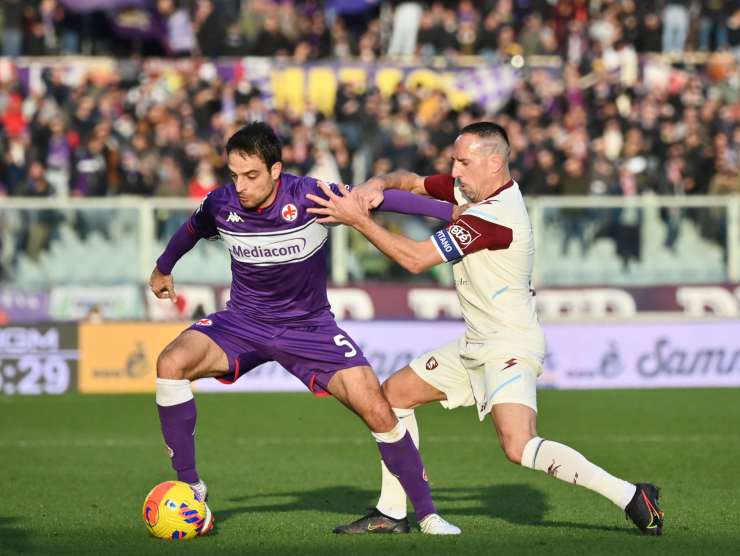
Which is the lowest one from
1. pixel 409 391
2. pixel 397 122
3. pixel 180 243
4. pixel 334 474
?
pixel 334 474

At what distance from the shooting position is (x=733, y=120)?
23.3 meters

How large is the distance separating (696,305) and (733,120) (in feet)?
14.6

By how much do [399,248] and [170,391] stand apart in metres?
1.70

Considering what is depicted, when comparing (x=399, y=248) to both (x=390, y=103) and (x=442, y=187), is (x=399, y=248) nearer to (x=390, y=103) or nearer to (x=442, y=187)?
(x=442, y=187)

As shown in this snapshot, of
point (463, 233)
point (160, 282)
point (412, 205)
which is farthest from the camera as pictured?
point (160, 282)

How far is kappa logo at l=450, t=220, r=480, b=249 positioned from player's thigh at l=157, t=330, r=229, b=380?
166 cm

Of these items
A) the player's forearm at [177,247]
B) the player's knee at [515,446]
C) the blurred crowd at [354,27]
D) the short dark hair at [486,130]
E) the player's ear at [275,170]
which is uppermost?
the blurred crowd at [354,27]

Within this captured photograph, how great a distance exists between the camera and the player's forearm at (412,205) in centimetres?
845

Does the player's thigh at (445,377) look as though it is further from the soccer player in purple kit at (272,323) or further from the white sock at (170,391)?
the white sock at (170,391)

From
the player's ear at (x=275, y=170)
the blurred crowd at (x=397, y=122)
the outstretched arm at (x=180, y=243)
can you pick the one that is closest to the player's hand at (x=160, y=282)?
the outstretched arm at (x=180, y=243)

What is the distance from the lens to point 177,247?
30.6ft

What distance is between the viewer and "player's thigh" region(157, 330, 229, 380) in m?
8.74

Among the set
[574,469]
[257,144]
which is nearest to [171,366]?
[257,144]

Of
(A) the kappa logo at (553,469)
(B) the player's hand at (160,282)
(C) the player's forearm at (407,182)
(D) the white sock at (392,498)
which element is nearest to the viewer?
(A) the kappa logo at (553,469)
